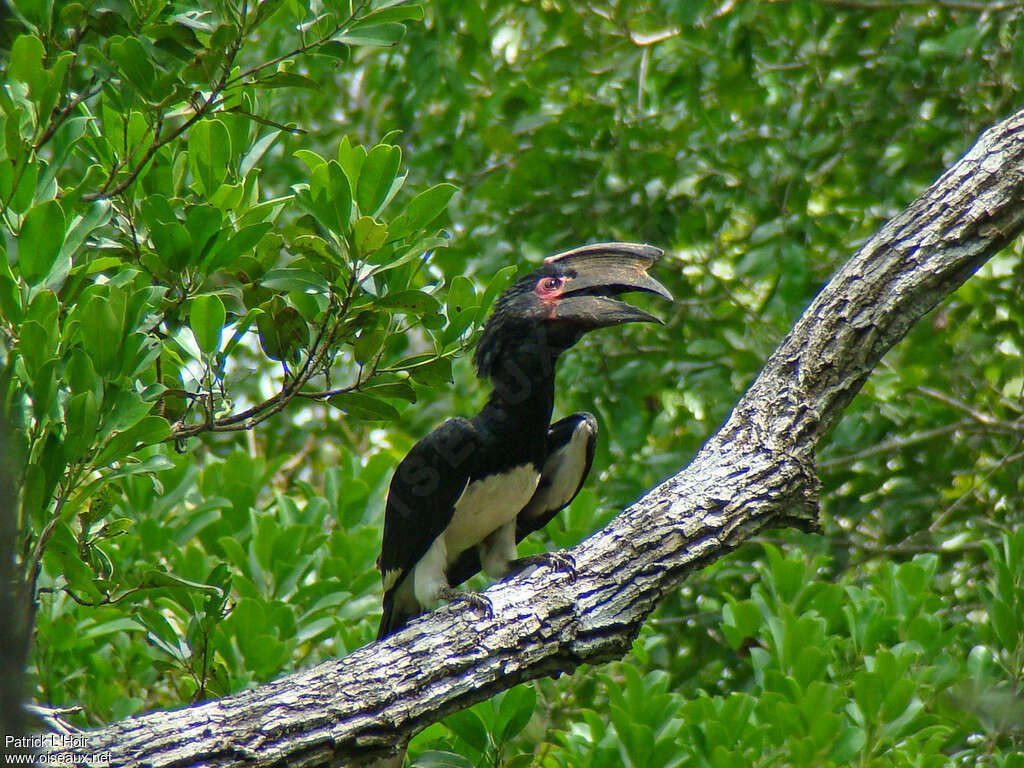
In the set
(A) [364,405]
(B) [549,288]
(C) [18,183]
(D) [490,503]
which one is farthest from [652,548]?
(C) [18,183]

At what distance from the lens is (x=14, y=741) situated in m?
0.80

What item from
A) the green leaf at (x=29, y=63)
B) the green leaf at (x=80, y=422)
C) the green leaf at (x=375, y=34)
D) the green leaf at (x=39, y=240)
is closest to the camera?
the green leaf at (x=80, y=422)

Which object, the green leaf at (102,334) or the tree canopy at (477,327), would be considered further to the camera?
the tree canopy at (477,327)

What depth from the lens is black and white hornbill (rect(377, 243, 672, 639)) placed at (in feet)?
11.8

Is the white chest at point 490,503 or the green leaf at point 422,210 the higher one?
the green leaf at point 422,210

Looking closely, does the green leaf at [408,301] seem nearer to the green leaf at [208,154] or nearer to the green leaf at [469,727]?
the green leaf at [208,154]

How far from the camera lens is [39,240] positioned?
232cm

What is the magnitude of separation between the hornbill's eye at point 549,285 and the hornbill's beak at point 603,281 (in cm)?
4

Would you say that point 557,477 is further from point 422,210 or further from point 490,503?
point 422,210

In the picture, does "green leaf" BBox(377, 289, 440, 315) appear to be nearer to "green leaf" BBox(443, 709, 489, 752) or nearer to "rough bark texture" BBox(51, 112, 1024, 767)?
"rough bark texture" BBox(51, 112, 1024, 767)

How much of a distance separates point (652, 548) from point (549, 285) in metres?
1.28

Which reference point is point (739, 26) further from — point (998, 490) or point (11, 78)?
point (11, 78)

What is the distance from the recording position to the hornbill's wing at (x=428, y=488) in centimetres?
359

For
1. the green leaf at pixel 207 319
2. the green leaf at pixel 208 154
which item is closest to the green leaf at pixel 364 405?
the green leaf at pixel 207 319
